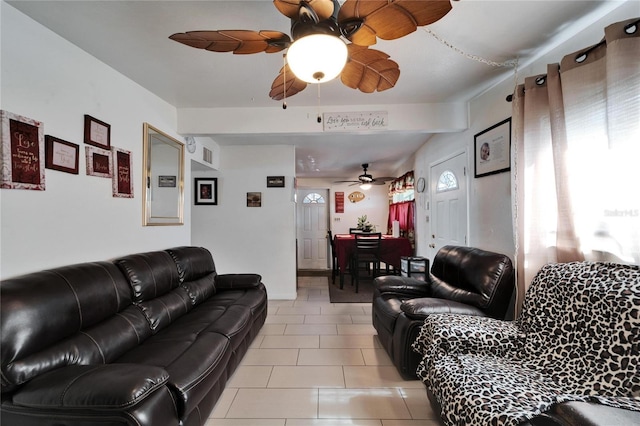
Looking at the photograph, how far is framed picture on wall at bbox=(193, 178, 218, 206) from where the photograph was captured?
13.5ft

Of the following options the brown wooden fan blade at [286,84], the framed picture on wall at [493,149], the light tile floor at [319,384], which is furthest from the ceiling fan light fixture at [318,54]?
the light tile floor at [319,384]

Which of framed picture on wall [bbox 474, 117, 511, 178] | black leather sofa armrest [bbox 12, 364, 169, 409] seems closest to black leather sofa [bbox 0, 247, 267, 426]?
black leather sofa armrest [bbox 12, 364, 169, 409]

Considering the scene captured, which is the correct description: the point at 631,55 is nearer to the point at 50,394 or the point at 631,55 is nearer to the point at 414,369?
the point at 414,369

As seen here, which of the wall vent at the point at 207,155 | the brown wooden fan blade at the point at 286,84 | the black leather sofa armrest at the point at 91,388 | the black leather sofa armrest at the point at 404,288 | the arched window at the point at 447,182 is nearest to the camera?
the black leather sofa armrest at the point at 91,388

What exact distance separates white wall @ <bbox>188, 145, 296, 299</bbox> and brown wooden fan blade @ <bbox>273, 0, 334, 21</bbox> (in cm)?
295

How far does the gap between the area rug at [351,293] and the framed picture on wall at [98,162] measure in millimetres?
3183

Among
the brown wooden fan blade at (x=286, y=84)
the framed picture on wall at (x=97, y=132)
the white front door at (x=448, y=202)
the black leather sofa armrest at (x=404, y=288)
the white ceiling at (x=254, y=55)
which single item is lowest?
the black leather sofa armrest at (x=404, y=288)

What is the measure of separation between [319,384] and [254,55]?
99.2 inches

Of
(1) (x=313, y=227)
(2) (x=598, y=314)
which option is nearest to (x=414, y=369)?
(2) (x=598, y=314)

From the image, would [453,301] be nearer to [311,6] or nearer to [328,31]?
[328,31]

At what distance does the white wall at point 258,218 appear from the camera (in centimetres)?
405

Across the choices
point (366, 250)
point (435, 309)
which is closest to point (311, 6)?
point (435, 309)

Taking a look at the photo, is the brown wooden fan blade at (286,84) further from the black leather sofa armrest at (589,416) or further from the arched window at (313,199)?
the arched window at (313,199)

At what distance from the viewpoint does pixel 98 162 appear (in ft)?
6.39
